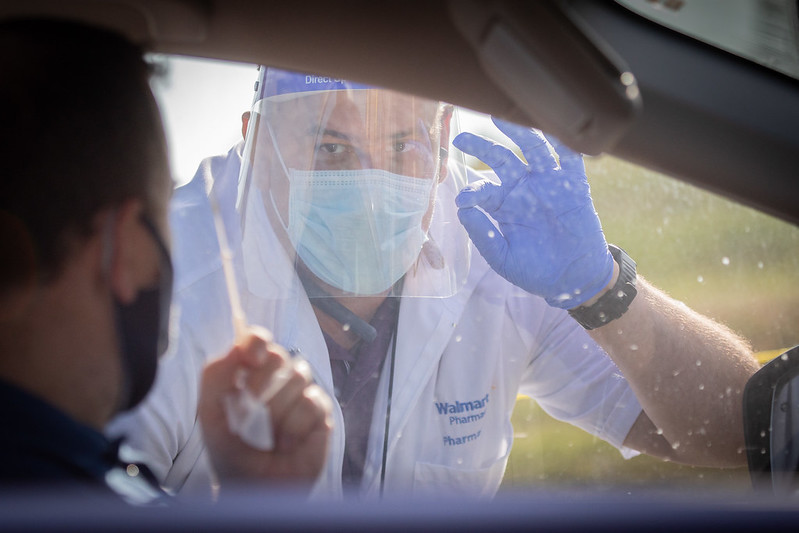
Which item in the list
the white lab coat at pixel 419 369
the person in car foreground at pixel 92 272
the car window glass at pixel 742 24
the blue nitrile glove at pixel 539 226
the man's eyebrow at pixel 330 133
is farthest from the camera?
the blue nitrile glove at pixel 539 226

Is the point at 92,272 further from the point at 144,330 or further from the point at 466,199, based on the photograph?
the point at 466,199

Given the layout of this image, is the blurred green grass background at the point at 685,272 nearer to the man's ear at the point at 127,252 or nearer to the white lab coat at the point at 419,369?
the white lab coat at the point at 419,369

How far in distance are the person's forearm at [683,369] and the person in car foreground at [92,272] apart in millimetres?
991

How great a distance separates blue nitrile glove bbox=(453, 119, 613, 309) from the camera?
1.73 metres

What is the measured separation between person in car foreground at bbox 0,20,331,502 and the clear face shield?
428 millimetres

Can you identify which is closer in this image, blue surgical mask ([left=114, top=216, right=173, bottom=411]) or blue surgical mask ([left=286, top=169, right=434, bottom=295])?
blue surgical mask ([left=114, top=216, right=173, bottom=411])

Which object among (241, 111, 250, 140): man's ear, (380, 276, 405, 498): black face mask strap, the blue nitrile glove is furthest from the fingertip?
(241, 111, 250, 140): man's ear

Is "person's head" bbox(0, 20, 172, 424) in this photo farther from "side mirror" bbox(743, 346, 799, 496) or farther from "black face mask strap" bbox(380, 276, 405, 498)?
"side mirror" bbox(743, 346, 799, 496)

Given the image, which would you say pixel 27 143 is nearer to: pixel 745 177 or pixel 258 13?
pixel 258 13

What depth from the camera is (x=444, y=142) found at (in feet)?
5.48

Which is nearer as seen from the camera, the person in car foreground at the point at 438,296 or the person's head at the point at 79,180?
the person's head at the point at 79,180

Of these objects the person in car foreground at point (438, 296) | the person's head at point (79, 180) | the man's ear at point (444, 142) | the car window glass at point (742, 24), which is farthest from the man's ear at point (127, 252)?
the car window glass at point (742, 24)

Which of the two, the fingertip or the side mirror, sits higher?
the fingertip

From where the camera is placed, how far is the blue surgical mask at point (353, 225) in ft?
5.27
